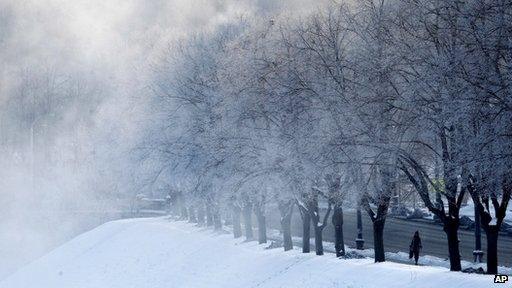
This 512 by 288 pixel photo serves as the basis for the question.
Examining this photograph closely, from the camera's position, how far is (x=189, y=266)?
4512cm

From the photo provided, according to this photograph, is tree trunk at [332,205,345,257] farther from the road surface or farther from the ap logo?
the ap logo

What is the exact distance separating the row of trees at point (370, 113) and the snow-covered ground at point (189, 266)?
5.45ft

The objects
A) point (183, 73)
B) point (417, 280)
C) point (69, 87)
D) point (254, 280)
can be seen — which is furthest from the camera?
point (69, 87)

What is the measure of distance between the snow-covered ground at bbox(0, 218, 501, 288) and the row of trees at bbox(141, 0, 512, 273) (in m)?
1.66

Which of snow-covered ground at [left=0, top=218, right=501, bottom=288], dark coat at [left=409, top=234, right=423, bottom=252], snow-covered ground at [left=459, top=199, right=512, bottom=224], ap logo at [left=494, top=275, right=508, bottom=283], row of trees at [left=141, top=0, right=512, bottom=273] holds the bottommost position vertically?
snow-covered ground at [left=0, top=218, right=501, bottom=288]

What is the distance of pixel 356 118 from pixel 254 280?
11.4m

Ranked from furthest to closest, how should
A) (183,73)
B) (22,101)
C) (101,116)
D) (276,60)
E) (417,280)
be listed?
1. (22,101)
2. (101,116)
3. (183,73)
4. (276,60)
5. (417,280)

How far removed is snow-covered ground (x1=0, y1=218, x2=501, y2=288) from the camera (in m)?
29.5

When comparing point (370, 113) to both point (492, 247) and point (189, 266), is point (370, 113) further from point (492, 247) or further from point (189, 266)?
point (189, 266)

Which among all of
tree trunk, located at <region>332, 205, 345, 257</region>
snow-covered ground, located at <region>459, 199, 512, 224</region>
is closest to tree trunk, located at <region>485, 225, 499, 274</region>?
tree trunk, located at <region>332, 205, 345, 257</region>

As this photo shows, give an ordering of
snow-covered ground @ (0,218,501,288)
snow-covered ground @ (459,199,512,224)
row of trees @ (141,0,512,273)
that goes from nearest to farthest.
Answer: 1. row of trees @ (141,0,512,273)
2. snow-covered ground @ (0,218,501,288)
3. snow-covered ground @ (459,199,512,224)

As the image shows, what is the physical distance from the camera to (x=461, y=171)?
77.2 feet

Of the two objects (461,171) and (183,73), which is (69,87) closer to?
(183,73)

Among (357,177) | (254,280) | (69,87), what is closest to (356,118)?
(357,177)
